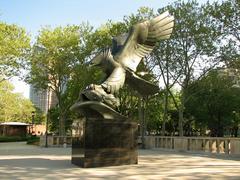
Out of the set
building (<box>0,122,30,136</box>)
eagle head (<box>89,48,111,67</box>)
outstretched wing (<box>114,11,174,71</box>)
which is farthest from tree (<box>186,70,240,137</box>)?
building (<box>0,122,30,136</box>)

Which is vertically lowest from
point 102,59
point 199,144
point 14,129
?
point 199,144

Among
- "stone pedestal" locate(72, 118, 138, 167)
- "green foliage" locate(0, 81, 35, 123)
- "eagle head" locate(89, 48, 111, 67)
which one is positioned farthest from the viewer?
"green foliage" locate(0, 81, 35, 123)

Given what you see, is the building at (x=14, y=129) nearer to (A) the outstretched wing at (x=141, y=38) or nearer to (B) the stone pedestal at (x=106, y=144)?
(B) the stone pedestal at (x=106, y=144)

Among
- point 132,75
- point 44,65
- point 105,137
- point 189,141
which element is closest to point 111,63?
point 132,75

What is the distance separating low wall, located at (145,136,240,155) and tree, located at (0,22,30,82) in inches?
529

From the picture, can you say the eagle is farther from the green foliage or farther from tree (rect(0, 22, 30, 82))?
the green foliage

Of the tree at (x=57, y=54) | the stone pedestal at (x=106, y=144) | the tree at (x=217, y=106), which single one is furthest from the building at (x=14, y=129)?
the stone pedestal at (x=106, y=144)

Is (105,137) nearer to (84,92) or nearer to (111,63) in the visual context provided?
(84,92)

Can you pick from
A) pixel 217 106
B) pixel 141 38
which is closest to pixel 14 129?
pixel 217 106

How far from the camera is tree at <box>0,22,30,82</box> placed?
31364mm

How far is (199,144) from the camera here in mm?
23750

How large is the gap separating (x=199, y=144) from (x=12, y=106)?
40.9m

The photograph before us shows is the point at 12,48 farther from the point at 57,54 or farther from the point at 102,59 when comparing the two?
the point at 102,59

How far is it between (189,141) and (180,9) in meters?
10.4
